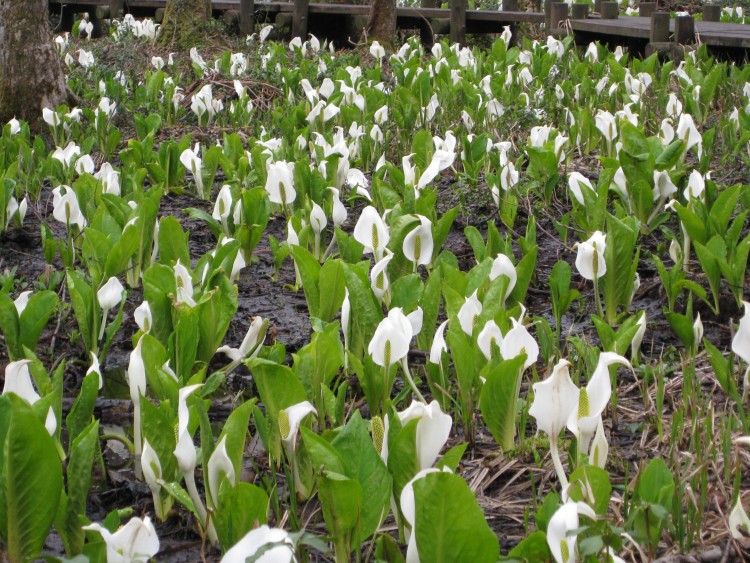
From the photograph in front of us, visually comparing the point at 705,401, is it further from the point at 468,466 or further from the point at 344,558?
the point at 344,558

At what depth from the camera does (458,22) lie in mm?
11711

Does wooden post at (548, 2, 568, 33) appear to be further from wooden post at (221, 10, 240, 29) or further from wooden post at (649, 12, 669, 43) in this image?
wooden post at (221, 10, 240, 29)

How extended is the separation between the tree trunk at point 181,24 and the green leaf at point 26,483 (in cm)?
864

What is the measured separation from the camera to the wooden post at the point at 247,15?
11586mm

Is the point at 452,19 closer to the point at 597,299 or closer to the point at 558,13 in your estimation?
the point at 558,13

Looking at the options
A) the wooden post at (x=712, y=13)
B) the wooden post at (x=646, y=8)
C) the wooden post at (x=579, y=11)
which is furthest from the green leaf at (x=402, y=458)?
the wooden post at (x=712, y=13)

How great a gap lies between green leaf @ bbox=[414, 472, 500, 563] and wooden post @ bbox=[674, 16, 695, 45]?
305 inches

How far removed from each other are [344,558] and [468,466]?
0.56m

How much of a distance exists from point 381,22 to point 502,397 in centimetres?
926

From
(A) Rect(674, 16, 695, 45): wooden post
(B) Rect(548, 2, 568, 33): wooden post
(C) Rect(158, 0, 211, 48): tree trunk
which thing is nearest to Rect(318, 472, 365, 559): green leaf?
(A) Rect(674, 16, 695, 45): wooden post

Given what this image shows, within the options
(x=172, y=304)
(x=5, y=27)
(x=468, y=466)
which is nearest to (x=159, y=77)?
(x=5, y=27)

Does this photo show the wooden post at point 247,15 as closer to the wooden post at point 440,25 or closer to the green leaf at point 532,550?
the wooden post at point 440,25

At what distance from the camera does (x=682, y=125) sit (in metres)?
3.81

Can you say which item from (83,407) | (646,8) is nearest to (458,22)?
(646,8)
